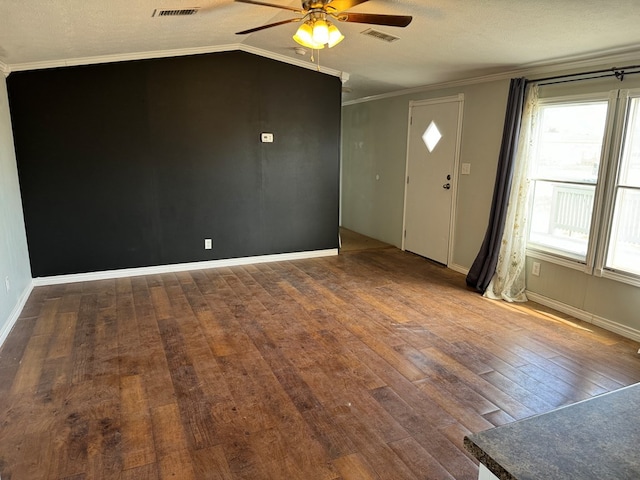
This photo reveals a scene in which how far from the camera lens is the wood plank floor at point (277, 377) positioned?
7.11 feet

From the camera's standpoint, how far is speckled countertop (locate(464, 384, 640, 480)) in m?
0.81

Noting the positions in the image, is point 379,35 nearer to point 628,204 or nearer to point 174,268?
point 628,204

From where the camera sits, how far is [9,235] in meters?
3.91

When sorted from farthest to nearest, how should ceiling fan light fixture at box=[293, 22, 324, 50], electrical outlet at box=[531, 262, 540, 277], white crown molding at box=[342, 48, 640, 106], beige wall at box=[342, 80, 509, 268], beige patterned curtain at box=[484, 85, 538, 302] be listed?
1. beige wall at box=[342, 80, 509, 268]
2. electrical outlet at box=[531, 262, 540, 277]
3. beige patterned curtain at box=[484, 85, 538, 302]
4. white crown molding at box=[342, 48, 640, 106]
5. ceiling fan light fixture at box=[293, 22, 324, 50]

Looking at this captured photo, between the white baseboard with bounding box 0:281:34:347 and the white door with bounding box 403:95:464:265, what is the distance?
183 inches

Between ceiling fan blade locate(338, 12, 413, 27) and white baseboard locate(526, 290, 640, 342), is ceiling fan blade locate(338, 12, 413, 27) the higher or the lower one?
the higher one

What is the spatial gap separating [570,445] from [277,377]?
224 cm

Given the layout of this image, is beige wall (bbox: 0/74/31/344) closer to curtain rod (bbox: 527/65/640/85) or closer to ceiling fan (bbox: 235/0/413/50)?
ceiling fan (bbox: 235/0/413/50)

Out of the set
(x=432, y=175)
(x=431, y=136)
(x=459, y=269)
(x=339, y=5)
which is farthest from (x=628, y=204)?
(x=339, y=5)

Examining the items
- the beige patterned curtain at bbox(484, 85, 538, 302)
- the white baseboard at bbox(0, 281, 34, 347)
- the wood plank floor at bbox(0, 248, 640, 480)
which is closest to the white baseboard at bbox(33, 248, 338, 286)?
the wood plank floor at bbox(0, 248, 640, 480)

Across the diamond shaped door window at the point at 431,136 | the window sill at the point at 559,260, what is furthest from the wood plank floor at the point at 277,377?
the diamond shaped door window at the point at 431,136

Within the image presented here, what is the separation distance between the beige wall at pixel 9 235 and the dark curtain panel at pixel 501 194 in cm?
438

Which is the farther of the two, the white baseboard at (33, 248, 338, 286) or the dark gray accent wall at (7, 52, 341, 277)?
the white baseboard at (33, 248, 338, 286)

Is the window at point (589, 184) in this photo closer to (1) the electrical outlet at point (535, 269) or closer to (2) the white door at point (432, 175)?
(1) the electrical outlet at point (535, 269)
